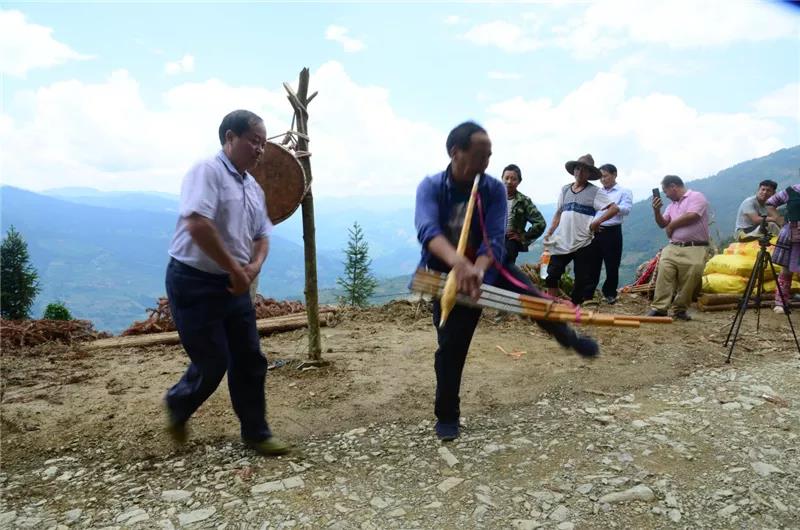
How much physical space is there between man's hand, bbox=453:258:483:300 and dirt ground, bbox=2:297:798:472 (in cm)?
154

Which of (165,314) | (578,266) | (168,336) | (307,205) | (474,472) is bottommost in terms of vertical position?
(474,472)

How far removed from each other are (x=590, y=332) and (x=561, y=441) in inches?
133

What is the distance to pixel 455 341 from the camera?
135 inches

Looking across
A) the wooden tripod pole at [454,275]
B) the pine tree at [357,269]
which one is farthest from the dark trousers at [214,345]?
the pine tree at [357,269]

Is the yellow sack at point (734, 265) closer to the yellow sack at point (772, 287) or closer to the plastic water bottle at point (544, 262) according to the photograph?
the yellow sack at point (772, 287)

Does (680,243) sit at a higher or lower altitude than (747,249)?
higher

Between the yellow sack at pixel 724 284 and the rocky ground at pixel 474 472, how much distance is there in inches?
170

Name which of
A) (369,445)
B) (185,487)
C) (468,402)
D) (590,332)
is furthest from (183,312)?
(590,332)

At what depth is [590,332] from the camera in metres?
6.67

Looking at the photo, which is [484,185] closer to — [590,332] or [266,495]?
[266,495]

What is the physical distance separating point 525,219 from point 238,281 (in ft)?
14.9

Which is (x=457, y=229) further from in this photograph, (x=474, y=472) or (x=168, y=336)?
(x=168, y=336)

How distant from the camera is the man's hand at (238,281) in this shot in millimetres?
2857

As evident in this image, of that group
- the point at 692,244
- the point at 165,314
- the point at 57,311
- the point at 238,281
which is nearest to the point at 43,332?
the point at 165,314
